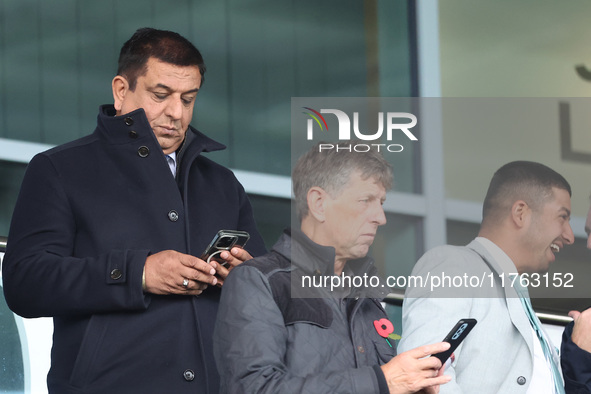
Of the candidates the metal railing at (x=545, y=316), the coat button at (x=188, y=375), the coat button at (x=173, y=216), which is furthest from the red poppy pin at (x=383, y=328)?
the metal railing at (x=545, y=316)

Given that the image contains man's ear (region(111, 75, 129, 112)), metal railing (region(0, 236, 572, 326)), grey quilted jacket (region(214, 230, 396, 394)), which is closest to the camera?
grey quilted jacket (region(214, 230, 396, 394))

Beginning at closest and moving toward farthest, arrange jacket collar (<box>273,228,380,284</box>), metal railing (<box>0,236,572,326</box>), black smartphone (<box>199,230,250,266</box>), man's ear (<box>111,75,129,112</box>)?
jacket collar (<box>273,228,380,284</box>) → black smartphone (<box>199,230,250,266</box>) → man's ear (<box>111,75,129,112</box>) → metal railing (<box>0,236,572,326</box>)

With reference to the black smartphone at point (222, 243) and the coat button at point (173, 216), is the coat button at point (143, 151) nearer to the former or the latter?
the coat button at point (173, 216)

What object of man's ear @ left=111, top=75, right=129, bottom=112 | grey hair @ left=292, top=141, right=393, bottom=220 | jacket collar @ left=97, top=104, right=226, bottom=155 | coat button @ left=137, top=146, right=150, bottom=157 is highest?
man's ear @ left=111, top=75, right=129, bottom=112

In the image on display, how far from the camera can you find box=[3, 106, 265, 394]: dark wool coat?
2.27m

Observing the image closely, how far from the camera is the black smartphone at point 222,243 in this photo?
2248mm

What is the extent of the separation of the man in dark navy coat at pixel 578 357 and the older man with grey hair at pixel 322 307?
0.46 m

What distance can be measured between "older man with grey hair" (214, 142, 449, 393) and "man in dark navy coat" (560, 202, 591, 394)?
46 cm

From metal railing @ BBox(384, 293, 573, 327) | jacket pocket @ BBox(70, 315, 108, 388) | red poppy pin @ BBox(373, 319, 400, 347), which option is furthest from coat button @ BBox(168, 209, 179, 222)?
metal railing @ BBox(384, 293, 573, 327)

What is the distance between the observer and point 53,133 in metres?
4.03

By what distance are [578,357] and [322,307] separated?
0.67m

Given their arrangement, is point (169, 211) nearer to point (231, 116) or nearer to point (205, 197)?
point (205, 197)

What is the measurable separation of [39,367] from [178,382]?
32.1 inches

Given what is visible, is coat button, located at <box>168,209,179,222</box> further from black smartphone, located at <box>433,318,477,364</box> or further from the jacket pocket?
black smartphone, located at <box>433,318,477,364</box>
